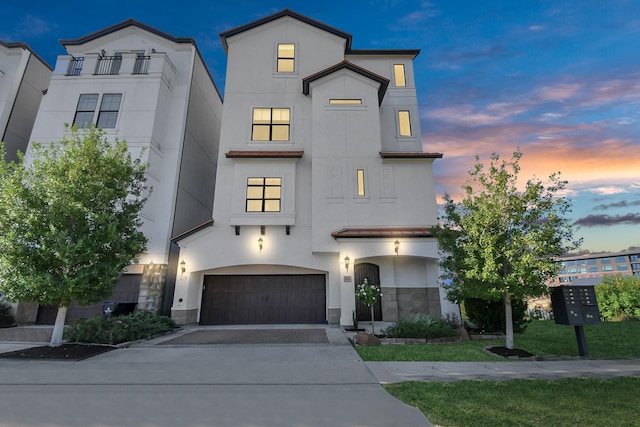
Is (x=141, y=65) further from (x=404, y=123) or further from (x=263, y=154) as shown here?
(x=404, y=123)

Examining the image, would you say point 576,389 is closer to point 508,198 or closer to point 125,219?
point 508,198

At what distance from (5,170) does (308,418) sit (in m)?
11.7

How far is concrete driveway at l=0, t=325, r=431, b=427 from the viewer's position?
169 inches

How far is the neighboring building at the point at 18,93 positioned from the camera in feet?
58.6

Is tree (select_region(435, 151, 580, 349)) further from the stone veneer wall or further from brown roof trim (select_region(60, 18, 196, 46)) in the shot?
brown roof trim (select_region(60, 18, 196, 46))

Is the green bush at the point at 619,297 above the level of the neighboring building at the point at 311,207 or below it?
below

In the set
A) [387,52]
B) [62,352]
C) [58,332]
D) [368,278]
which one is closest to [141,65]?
[387,52]

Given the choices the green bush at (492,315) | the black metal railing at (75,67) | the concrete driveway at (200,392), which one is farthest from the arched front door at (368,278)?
the black metal railing at (75,67)

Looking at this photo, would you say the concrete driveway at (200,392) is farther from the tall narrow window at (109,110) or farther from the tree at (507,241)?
the tall narrow window at (109,110)

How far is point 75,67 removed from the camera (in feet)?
59.0

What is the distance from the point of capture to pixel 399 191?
1609cm

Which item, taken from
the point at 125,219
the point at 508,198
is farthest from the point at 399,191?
the point at 125,219

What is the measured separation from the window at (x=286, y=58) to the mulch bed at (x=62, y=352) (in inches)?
657

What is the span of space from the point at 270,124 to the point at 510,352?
608 inches
